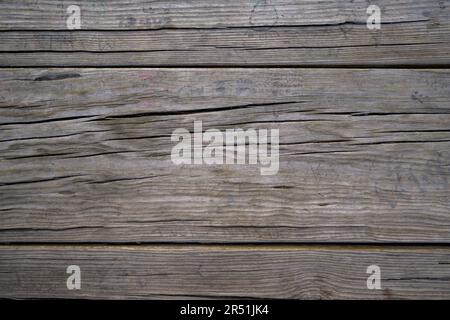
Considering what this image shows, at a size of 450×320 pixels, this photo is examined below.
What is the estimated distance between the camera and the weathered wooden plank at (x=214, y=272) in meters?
0.85

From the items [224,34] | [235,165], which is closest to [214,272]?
[235,165]

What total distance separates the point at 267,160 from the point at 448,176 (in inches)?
15.5

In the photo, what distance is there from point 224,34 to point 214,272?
1.75ft

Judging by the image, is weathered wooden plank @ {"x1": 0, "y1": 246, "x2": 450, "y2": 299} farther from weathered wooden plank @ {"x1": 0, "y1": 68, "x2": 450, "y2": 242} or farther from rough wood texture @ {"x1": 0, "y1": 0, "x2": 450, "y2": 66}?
rough wood texture @ {"x1": 0, "y1": 0, "x2": 450, "y2": 66}

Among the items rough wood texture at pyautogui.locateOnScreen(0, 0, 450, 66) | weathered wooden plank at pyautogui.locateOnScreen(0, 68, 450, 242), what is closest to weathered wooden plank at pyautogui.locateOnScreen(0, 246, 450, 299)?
weathered wooden plank at pyautogui.locateOnScreen(0, 68, 450, 242)

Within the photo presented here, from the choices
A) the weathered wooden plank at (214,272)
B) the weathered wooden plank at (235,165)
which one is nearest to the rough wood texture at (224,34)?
the weathered wooden plank at (235,165)

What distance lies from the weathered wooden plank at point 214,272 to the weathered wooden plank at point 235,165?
43 mm

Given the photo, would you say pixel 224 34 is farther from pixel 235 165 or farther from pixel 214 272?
pixel 214 272

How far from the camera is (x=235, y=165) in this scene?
847 mm

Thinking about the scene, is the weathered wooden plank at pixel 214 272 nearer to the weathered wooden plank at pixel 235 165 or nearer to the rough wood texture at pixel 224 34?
the weathered wooden plank at pixel 235 165

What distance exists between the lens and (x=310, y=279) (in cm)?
86
